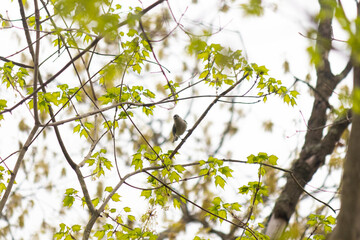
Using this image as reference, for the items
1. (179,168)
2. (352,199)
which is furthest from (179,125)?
(352,199)

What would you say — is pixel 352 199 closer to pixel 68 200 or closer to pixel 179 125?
pixel 68 200

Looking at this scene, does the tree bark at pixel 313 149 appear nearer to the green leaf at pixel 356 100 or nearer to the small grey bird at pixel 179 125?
the small grey bird at pixel 179 125

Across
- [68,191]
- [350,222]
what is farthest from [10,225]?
[350,222]

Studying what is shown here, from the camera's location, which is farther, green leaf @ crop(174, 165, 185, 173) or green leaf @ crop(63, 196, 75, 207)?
green leaf @ crop(63, 196, 75, 207)

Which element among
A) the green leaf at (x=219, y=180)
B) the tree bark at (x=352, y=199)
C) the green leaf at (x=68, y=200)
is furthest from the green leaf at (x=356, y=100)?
the green leaf at (x=68, y=200)

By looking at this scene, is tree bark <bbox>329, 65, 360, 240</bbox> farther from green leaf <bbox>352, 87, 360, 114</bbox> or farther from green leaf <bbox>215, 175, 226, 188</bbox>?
green leaf <bbox>215, 175, 226, 188</bbox>

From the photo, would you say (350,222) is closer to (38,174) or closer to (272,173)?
(272,173)

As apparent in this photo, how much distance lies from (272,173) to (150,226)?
12.2ft

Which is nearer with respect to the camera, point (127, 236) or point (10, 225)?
point (127, 236)

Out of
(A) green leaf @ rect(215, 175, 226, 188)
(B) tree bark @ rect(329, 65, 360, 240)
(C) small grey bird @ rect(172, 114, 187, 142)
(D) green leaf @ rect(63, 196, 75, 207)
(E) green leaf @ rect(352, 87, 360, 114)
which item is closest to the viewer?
(B) tree bark @ rect(329, 65, 360, 240)

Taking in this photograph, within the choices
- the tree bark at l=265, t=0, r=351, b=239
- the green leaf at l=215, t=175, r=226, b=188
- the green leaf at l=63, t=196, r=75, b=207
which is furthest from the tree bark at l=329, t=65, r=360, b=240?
the tree bark at l=265, t=0, r=351, b=239

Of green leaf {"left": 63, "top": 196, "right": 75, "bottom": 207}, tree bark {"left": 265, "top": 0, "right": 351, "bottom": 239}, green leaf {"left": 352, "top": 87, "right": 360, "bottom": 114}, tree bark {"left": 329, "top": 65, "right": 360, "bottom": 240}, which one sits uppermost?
tree bark {"left": 265, "top": 0, "right": 351, "bottom": 239}

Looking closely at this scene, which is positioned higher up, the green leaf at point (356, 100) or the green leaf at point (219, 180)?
the green leaf at point (219, 180)

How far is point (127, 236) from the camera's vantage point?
11.2 feet
